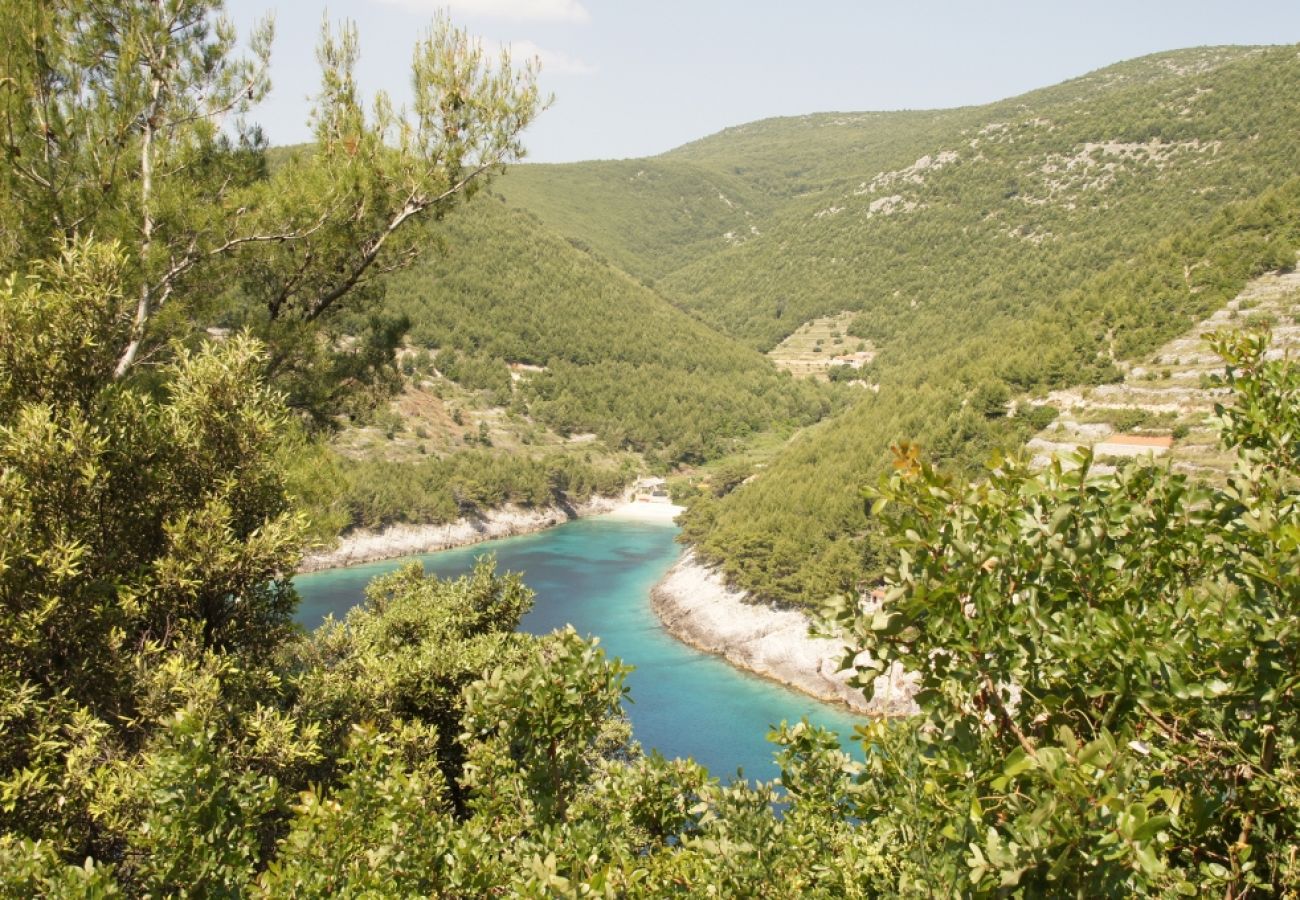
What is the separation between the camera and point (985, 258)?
3866 inches

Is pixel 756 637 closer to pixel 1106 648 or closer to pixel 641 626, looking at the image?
Result: pixel 641 626

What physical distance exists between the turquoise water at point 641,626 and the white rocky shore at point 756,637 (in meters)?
0.67

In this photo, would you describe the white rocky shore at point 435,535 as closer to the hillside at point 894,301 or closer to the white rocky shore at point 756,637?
the hillside at point 894,301

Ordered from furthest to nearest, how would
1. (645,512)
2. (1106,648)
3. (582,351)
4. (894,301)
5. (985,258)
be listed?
(894,301) < (985,258) < (582,351) < (645,512) < (1106,648)

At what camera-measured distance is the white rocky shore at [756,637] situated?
28.3 meters

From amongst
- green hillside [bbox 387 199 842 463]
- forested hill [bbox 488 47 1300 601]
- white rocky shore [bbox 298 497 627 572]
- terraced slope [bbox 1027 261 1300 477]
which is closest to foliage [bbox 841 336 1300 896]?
forested hill [bbox 488 47 1300 601]

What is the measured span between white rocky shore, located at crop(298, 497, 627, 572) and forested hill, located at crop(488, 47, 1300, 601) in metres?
15.8

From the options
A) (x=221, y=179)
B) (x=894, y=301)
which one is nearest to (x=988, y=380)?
(x=221, y=179)

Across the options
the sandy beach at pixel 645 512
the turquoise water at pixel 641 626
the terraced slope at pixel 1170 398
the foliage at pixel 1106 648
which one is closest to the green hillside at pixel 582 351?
the sandy beach at pixel 645 512

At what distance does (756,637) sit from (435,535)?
92.9 feet

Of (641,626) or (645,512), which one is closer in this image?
(641,626)

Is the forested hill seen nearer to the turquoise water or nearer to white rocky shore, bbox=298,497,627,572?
the turquoise water

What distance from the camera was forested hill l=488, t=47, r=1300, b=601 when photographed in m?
35.3

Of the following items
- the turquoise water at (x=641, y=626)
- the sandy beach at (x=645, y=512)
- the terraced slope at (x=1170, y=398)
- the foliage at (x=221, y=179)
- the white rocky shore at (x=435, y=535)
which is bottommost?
the sandy beach at (x=645, y=512)
